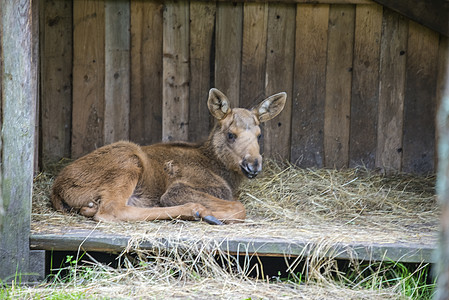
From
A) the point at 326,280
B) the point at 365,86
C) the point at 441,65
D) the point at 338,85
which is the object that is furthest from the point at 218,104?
the point at 441,65

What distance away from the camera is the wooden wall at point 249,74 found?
344 inches

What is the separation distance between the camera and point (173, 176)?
741 centimetres

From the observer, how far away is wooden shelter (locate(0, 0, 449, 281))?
8742 millimetres

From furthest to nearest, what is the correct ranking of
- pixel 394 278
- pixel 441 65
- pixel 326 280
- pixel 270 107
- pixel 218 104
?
pixel 441 65 → pixel 270 107 → pixel 218 104 → pixel 394 278 → pixel 326 280

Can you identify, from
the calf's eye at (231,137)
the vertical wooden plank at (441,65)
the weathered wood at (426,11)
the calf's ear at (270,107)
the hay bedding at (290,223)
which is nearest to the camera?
the hay bedding at (290,223)

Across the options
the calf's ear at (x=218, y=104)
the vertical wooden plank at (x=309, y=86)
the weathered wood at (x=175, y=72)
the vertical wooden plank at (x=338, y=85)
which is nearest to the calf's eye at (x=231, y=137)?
the calf's ear at (x=218, y=104)

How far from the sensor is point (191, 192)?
7188mm

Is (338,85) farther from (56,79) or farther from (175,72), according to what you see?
(56,79)

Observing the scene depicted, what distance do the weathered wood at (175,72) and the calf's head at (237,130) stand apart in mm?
1186

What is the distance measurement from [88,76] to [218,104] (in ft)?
7.20

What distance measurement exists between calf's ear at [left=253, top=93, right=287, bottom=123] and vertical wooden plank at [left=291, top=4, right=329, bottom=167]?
105 centimetres

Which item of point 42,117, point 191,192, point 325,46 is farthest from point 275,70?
point 42,117

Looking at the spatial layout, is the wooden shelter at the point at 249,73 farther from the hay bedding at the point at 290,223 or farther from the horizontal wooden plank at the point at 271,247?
the horizontal wooden plank at the point at 271,247

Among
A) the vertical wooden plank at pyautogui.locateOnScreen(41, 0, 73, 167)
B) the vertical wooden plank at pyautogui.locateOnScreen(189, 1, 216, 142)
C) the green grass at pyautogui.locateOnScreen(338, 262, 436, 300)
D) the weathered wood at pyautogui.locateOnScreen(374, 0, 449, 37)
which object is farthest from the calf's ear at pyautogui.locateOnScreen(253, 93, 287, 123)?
the vertical wooden plank at pyautogui.locateOnScreen(41, 0, 73, 167)
